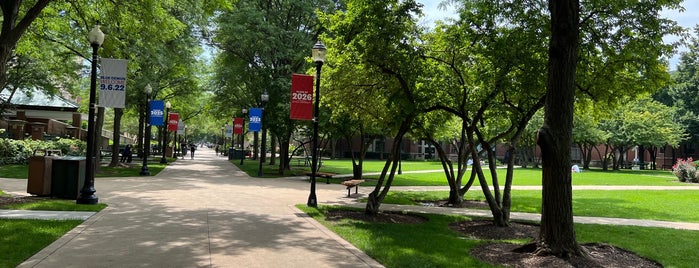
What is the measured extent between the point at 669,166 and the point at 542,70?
6635 cm

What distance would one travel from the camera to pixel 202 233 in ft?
27.9

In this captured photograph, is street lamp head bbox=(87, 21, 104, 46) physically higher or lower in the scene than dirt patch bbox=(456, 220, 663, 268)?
higher

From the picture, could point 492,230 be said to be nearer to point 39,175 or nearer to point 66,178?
point 66,178

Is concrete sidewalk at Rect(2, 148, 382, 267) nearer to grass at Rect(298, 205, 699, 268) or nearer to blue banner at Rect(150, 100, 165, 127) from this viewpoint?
grass at Rect(298, 205, 699, 268)

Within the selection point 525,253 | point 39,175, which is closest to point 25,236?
point 39,175

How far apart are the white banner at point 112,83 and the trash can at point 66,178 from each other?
1720mm

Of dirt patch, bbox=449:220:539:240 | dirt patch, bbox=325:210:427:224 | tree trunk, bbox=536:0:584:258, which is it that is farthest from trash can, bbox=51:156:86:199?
tree trunk, bbox=536:0:584:258

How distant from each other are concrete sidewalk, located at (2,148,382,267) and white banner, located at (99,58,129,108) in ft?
8.57

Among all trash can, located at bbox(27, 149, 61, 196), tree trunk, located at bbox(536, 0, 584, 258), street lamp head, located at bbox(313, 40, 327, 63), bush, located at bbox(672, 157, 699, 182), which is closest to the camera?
tree trunk, located at bbox(536, 0, 584, 258)

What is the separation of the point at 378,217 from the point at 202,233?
453 centimetres

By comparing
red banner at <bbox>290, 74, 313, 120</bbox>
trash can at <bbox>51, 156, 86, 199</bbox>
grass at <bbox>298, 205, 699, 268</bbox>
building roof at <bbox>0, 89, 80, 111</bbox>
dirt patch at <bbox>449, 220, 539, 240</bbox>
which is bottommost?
dirt patch at <bbox>449, 220, 539, 240</bbox>

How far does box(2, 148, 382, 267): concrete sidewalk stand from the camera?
6547 millimetres

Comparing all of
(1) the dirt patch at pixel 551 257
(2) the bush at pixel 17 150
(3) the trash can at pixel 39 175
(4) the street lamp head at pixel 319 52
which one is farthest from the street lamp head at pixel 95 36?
(2) the bush at pixel 17 150

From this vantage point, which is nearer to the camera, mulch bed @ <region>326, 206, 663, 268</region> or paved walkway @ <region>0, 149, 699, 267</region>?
paved walkway @ <region>0, 149, 699, 267</region>
